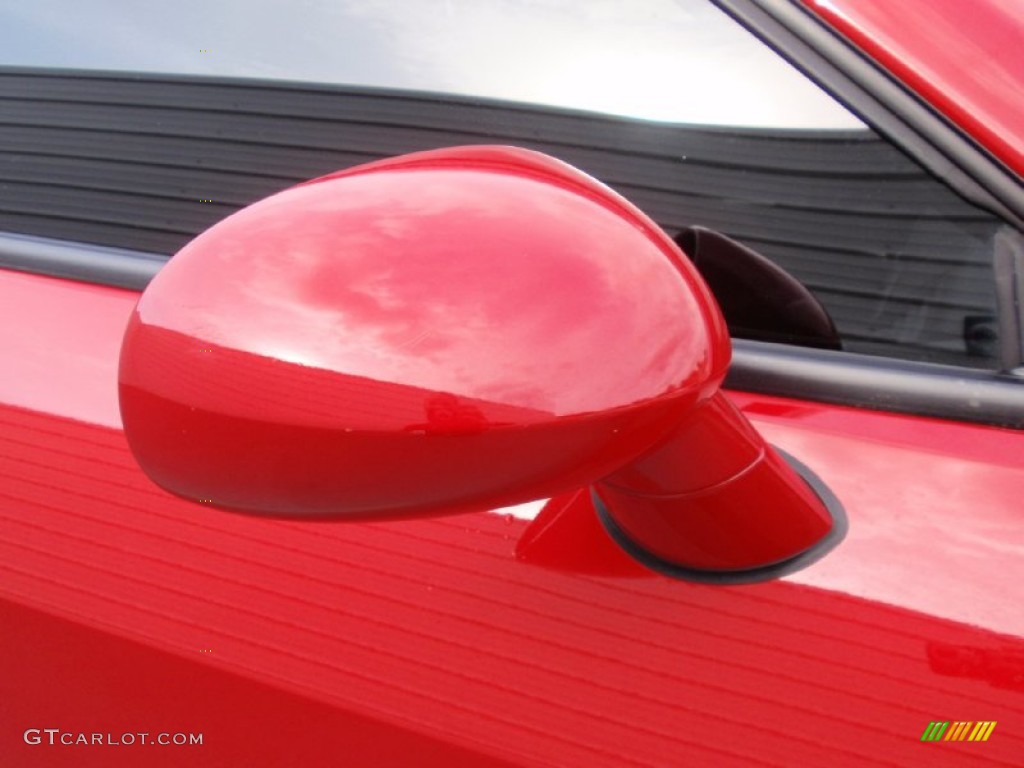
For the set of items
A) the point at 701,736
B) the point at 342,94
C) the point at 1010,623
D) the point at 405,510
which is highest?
the point at 342,94

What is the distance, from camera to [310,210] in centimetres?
54

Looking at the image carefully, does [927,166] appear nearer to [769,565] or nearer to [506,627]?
[769,565]

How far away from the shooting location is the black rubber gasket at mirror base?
2.38 ft

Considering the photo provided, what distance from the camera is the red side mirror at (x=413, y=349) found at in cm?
48

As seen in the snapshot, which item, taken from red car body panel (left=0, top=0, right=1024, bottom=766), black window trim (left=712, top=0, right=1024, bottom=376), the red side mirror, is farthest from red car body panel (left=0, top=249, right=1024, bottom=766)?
the red side mirror

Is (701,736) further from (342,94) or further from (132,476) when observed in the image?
(342,94)

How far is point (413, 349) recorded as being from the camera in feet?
1.56

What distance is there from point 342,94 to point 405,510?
2.40 feet

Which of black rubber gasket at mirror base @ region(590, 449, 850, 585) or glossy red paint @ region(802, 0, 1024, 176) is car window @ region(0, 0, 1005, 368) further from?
black rubber gasket at mirror base @ region(590, 449, 850, 585)

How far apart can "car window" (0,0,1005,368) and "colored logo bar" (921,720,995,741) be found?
333 millimetres

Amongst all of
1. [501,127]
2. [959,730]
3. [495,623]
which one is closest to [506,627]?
[495,623]

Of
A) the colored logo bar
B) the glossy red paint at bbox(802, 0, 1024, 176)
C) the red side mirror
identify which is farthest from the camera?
the glossy red paint at bbox(802, 0, 1024, 176)

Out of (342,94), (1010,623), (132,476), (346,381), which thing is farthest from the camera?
(342,94)

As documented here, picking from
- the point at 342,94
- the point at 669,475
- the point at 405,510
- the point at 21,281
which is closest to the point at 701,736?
the point at 669,475
